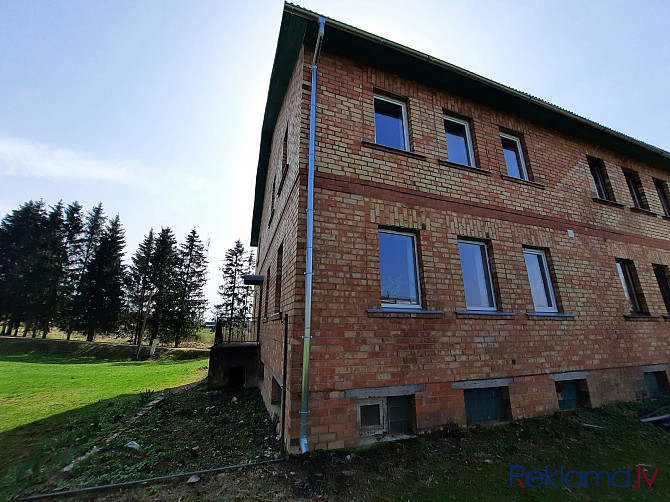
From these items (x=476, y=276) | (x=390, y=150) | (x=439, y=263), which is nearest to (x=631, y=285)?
(x=476, y=276)

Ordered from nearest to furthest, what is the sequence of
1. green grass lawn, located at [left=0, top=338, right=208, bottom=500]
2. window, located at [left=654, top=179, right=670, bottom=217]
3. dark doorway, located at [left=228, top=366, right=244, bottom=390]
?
green grass lawn, located at [left=0, top=338, right=208, bottom=500], dark doorway, located at [left=228, top=366, right=244, bottom=390], window, located at [left=654, top=179, right=670, bottom=217]

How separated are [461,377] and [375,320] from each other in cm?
171

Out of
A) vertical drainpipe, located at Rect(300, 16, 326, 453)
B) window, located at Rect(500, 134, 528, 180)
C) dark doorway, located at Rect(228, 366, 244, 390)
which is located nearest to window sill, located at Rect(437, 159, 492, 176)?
window, located at Rect(500, 134, 528, 180)

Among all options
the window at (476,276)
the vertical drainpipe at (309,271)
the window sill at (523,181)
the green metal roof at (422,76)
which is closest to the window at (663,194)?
the green metal roof at (422,76)

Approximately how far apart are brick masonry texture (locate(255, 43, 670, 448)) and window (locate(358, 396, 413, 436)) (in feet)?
0.56

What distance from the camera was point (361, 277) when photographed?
4195mm

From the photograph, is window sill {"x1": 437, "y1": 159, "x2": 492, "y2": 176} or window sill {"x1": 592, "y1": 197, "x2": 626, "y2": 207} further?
window sill {"x1": 592, "y1": 197, "x2": 626, "y2": 207}

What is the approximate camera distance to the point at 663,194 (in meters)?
8.82

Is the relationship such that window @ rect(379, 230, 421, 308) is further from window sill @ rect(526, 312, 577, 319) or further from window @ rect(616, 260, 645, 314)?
window @ rect(616, 260, 645, 314)

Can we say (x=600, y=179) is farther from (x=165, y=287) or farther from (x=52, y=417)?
(x=165, y=287)

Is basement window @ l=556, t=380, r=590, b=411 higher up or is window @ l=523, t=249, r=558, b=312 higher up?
window @ l=523, t=249, r=558, b=312

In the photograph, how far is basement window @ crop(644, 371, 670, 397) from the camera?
6.07 metres

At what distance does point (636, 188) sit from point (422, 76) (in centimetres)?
796

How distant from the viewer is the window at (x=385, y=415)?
3863mm
